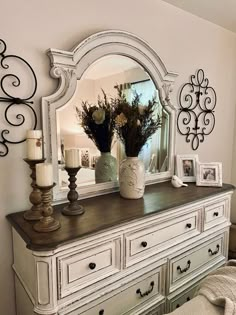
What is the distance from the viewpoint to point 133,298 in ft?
4.76

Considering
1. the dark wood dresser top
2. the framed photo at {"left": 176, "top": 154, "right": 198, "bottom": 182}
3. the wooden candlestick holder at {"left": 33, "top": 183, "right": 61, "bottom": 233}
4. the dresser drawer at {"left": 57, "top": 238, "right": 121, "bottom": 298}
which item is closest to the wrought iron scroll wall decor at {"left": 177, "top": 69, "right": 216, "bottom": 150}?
the framed photo at {"left": 176, "top": 154, "right": 198, "bottom": 182}

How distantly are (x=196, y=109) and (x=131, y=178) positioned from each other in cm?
111

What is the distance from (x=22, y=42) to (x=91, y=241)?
1133 mm

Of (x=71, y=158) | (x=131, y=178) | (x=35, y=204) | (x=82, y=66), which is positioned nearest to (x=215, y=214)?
(x=131, y=178)

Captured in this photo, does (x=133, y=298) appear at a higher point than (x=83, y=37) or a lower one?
lower

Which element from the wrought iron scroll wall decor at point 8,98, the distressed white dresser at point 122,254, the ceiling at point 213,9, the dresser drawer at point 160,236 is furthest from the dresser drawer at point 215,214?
the ceiling at point 213,9

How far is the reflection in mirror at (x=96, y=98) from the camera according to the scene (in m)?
1.58

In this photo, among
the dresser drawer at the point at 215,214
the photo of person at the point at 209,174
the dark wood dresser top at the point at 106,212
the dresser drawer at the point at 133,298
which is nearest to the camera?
the dark wood dresser top at the point at 106,212

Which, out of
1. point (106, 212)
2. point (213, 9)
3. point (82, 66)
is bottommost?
point (106, 212)

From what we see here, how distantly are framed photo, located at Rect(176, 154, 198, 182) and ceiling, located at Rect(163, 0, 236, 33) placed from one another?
1.23m

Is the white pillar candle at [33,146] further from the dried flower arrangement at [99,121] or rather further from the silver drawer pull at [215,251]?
the silver drawer pull at [215,251]

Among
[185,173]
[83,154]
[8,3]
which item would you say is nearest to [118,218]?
[83,154]

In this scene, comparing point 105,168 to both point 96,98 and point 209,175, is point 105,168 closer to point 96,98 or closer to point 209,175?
point 96,98

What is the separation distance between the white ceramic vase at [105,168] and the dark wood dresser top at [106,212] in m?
0.12
